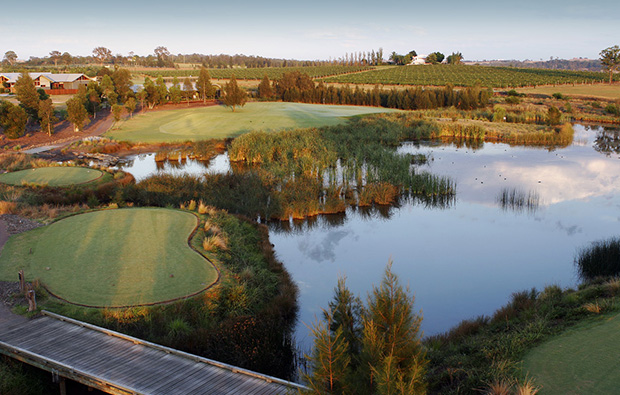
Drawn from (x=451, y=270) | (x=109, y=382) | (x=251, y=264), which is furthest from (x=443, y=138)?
(x=109, y=382)

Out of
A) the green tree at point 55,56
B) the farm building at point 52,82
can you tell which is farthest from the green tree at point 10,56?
the farm building at point 52,82

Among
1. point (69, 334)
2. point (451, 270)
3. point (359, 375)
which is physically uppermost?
point (359, 375)

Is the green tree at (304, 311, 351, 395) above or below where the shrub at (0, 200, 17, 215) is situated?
above

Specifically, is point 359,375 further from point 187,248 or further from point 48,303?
point 187,248

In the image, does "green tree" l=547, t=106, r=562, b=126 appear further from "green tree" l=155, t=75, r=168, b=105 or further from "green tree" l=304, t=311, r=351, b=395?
"green tree" l=304, t=311, r=351, b=395

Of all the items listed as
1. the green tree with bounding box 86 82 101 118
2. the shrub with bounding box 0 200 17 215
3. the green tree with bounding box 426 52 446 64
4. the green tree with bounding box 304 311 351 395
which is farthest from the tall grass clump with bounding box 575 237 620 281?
the green tree with bounding box 426 52 446 64

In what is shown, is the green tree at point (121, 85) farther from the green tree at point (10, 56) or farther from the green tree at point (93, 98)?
the green tree at point (10, 56)
